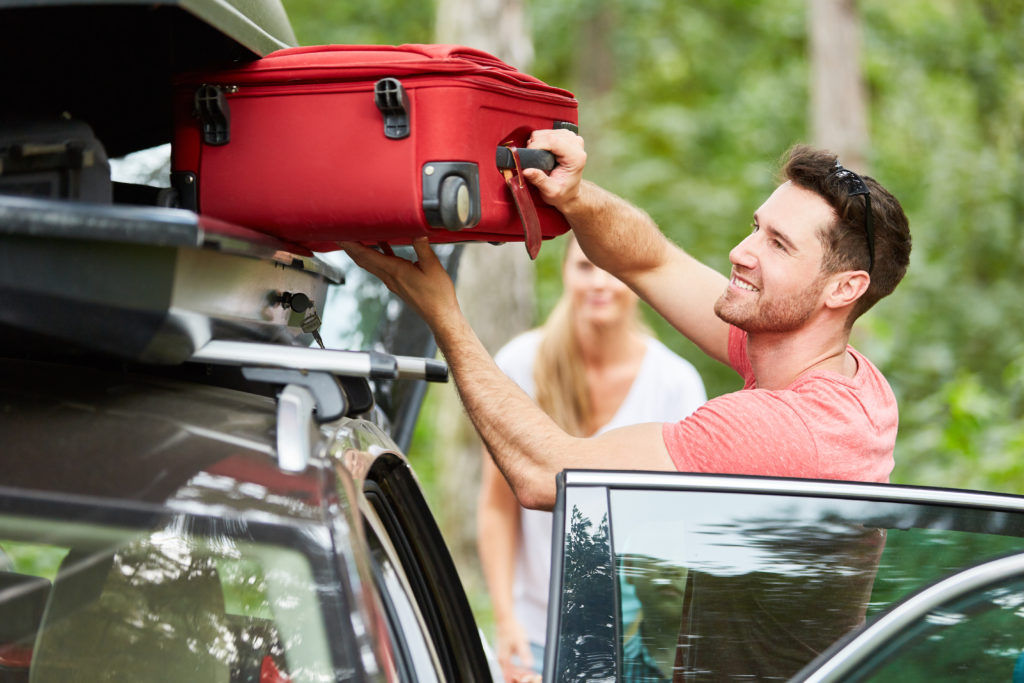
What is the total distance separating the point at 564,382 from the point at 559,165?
4.47 ft

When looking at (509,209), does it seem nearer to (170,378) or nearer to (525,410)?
(525,410)

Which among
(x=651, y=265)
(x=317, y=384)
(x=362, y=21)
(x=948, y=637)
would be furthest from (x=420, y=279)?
(x=362, y=21)

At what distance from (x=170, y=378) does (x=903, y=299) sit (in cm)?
1117

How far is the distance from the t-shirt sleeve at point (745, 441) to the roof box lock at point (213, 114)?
100 centimetres

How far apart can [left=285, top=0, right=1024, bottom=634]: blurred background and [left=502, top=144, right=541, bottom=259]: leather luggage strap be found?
4460mm

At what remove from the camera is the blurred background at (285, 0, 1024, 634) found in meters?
7.25

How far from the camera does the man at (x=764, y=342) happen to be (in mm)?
2051

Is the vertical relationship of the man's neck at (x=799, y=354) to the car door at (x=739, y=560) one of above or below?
above

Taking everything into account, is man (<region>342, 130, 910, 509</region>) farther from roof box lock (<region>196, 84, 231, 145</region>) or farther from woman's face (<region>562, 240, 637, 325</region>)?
woman's face (<region>562, 240, 637, 325</region>)

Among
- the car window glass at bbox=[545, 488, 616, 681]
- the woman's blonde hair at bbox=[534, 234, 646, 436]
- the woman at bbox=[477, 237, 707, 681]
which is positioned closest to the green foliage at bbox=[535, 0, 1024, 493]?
the woman at bbox=[477, 237, 707, 681]

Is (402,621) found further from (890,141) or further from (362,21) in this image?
(890,141)

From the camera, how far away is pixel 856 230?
232 cm

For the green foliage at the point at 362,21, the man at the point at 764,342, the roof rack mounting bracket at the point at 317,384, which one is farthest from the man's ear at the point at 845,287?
the green foliage at the point at 362,21

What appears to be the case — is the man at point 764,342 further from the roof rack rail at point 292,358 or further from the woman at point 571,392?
the woman at point 571,392
